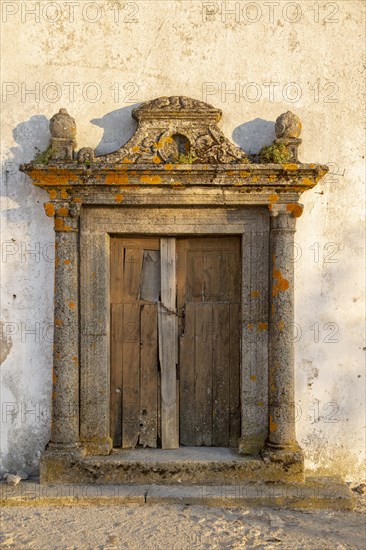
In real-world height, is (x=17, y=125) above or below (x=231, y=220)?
above

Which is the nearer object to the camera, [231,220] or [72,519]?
[72,519]

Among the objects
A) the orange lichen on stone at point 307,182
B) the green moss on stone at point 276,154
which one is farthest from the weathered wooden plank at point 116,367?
the orange lichen on stone at point 307,182

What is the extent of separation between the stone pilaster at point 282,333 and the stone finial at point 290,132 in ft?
1.55

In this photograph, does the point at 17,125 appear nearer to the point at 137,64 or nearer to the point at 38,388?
→ the point at 137,64

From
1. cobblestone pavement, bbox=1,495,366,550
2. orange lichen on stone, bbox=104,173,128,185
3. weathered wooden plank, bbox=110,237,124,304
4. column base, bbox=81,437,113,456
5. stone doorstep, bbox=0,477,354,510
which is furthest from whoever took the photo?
weathered wooden plank, bbox=110,237,124,304

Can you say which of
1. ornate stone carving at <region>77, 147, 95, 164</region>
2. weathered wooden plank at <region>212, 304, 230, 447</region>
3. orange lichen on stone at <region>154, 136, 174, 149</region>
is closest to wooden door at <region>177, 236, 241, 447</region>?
weathered wooden plank at <region>212, 304, 230, 447</region>

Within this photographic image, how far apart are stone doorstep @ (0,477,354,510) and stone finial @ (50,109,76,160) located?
8.91 feet

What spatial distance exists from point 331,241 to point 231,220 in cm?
89

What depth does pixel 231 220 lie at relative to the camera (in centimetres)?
574

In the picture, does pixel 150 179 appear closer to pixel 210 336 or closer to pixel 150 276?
pixel 150 276

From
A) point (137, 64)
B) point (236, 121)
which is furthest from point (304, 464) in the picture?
point (137, 64)

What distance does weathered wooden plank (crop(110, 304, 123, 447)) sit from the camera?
19.4 ft

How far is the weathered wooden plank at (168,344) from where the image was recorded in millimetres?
5930

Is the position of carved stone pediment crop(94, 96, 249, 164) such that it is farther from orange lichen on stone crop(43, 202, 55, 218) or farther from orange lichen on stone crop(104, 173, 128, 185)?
orange lichen on stone crop(43, 202, 55, 218)
